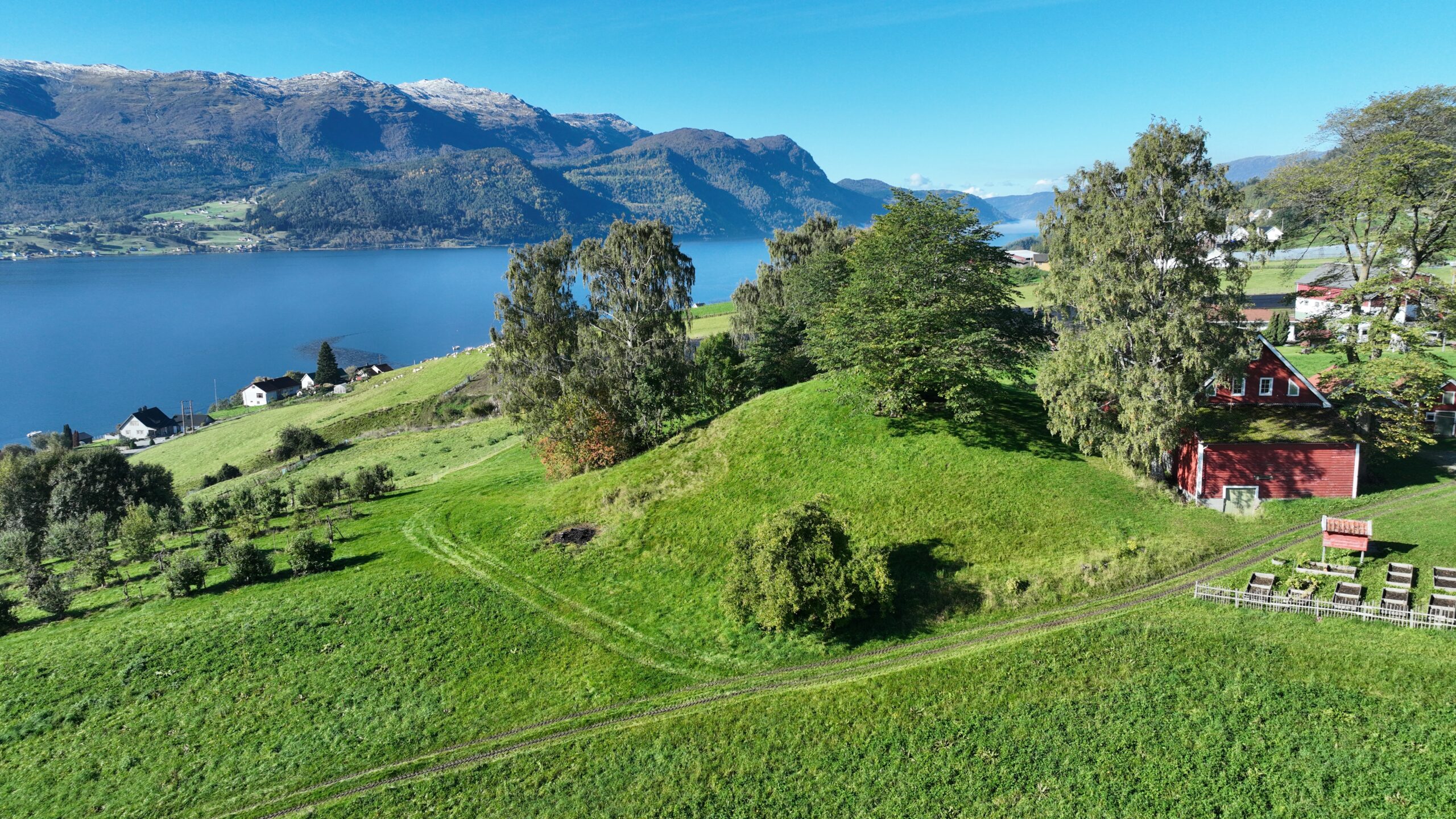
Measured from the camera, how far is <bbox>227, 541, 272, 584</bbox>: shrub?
35500 mm

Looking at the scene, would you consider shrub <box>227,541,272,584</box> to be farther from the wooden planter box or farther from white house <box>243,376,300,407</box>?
white house <box>243,376,300,407</box>

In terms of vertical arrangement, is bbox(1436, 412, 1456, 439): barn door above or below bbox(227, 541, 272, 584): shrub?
above

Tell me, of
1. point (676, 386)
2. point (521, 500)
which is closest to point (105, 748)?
point (521, 500)

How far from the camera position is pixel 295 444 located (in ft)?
260

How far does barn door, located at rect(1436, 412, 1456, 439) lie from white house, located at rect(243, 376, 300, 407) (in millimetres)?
158066

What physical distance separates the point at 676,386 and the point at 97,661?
34.4 metres

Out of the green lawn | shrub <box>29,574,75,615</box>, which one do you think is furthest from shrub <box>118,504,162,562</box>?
the green lawn

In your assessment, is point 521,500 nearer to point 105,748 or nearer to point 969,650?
point 105,748

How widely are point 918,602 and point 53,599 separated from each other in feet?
138

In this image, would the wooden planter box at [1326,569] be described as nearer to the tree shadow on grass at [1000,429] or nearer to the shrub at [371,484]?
the tree shadow on grass at [1000,429]

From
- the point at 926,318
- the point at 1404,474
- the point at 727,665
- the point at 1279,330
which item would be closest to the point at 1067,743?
the point at 727,665

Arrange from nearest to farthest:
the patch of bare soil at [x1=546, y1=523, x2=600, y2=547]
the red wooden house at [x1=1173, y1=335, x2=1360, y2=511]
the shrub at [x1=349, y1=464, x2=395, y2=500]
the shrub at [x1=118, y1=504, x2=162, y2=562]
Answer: the red wooden house at [x1=1173, y1=335, x2=1360, y2=511]
the patch of bare soil at [x1=546, y1=523, x2=600, y2=547]
the shrub at [x1=118, y1=504, x2=162, y2=562]
the shrub at [x1=349, y1=464, x2=395, y2=500]

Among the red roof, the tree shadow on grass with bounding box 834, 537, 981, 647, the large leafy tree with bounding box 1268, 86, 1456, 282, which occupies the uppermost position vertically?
the large leafy tree with bounding box 1268, 86, 1456, 282

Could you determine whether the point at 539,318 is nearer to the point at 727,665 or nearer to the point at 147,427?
the point at 727,665
